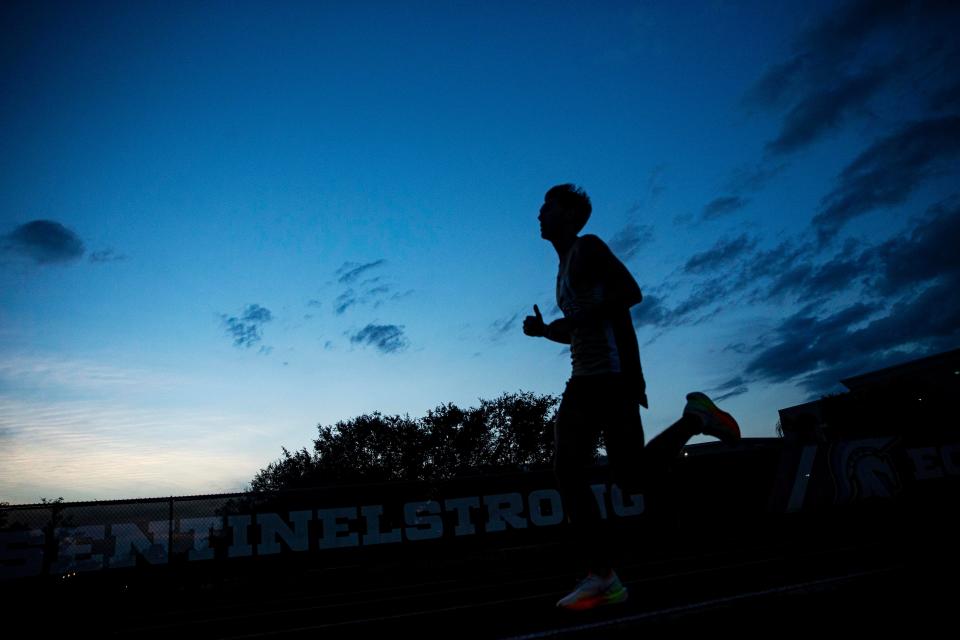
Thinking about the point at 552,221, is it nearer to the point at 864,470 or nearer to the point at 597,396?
the point at 597,396

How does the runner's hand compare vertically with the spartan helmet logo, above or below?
above

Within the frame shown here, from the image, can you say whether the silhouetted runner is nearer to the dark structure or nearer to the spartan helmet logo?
the spartan helmet logo

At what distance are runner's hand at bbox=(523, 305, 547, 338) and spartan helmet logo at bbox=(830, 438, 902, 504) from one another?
14411 mm

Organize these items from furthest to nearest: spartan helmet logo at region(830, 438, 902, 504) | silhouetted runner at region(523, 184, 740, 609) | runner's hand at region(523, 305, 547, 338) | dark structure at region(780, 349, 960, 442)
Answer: dark structure at region(780, 349, 960, 442), spartan helmet logo at region(830, 438, 902, 504), runner's hand at region(523, 305, 547, 338), silhouetted runner at region(523, 184, 740, 609)

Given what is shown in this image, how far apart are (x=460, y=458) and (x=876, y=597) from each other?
2259 inches

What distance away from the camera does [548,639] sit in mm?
1706

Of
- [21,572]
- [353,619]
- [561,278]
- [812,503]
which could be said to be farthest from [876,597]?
[812,503]

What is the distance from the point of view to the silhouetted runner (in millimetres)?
2656

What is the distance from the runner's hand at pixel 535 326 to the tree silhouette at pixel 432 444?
55.0 metres

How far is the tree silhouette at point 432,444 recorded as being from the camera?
5700cm

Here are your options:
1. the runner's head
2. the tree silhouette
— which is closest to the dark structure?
the tree silhouette

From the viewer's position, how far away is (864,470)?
1387 centimetres

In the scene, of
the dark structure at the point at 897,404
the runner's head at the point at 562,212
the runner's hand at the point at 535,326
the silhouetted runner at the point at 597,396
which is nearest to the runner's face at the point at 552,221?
the runner's head at the point at 562,212

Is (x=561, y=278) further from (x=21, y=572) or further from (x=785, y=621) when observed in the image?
(x=21, y=572)
